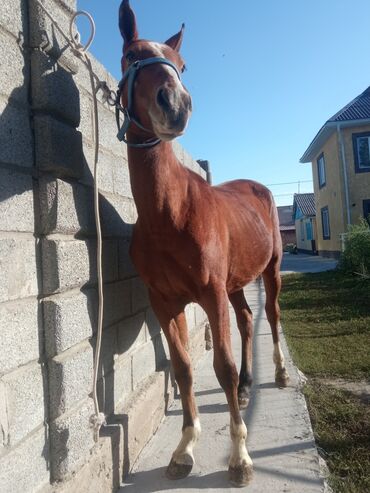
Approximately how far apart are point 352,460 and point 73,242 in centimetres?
204

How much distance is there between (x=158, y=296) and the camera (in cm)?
283

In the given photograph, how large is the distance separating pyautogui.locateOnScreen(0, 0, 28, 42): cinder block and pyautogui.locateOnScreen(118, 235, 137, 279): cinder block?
4.78 ft

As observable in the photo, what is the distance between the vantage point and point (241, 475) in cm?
247

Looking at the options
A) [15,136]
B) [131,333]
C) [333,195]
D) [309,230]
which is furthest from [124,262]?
[309,230]

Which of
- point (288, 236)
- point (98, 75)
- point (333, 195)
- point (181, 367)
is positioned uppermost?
point (333, 195)

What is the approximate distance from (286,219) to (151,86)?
65067 mm

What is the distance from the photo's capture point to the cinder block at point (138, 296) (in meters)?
3.21

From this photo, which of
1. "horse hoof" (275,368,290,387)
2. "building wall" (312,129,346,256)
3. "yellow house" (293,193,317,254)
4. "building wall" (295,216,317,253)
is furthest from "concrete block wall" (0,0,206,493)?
"building wall" (295,216,317,253)

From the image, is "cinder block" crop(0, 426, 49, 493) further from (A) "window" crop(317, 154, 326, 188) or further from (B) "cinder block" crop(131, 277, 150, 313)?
(A) "window" crop(317, 154, 326, 188)

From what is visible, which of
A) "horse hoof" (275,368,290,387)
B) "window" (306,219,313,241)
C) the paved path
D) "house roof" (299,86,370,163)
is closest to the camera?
"horse hoof" (275,368,290,387)

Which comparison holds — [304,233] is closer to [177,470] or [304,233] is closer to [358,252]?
[358,252]

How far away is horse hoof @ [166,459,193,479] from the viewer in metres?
2.54

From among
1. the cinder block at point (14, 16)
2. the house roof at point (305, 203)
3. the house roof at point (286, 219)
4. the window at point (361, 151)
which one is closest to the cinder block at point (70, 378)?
the cinder block at point (14, 16)

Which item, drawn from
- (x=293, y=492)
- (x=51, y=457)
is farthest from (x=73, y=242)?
(x=293, y=492)
